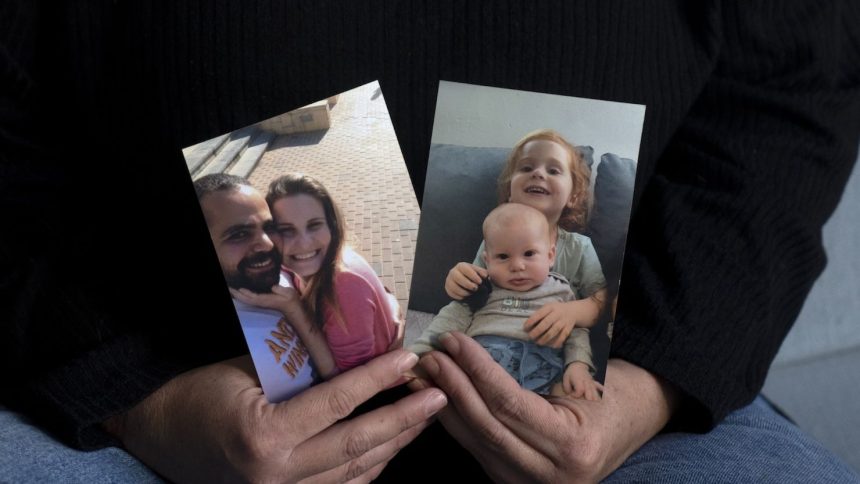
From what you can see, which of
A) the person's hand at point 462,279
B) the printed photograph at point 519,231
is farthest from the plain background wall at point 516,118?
the person's hand at point 462,279

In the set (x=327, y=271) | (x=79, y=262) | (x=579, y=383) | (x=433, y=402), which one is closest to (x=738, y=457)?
(x=579, y=383)

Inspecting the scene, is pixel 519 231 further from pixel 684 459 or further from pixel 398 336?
pixel 684 459

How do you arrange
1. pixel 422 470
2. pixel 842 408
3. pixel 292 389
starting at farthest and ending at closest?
pixel 842 408 → pixel 422 470 → pixel 292 389

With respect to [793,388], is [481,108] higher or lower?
higher

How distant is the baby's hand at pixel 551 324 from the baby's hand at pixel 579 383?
0.03 m

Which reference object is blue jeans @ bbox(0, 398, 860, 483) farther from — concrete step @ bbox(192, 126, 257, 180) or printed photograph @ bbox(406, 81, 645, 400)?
concrete step @ bbox(192, 126, 257, 180)

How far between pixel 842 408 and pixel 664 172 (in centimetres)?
63

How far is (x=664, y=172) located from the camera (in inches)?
32.4

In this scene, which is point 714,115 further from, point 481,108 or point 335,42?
point 335,42

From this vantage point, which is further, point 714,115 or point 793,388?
point 793,388

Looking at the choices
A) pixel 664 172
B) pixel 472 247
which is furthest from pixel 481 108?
pixel 664 172

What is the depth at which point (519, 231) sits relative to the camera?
0.63 metres

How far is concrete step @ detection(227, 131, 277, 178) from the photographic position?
1.97 feet

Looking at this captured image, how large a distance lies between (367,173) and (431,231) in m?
0.08
